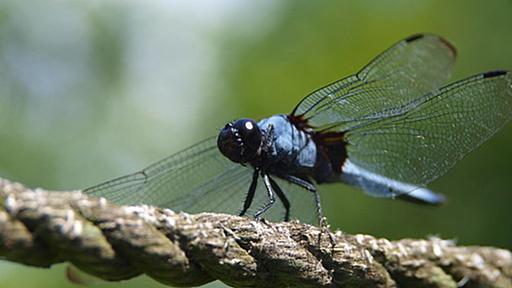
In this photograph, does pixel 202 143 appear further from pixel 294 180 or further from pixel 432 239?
pixel 432 239

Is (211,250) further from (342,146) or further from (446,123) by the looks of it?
(342,146)

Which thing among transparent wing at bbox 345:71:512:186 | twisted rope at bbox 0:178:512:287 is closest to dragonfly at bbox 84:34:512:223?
transparent wing at bbox 345:71:512:186

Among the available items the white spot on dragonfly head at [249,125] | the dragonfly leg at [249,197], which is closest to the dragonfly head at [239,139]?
the white spot on dragonfly head at [249,125]

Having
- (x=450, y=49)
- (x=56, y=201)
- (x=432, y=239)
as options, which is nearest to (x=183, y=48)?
(x=450, y=49)

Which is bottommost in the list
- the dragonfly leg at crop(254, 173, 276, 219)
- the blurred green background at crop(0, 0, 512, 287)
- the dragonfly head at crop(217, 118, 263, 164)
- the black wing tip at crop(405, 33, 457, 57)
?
the blurred green background at crop(0, 0, 512, 287)

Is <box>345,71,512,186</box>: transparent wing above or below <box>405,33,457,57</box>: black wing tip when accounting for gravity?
below

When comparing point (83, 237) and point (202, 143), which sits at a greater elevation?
point (83, 237)

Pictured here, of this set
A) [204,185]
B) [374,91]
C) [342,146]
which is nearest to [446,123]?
[374,91]

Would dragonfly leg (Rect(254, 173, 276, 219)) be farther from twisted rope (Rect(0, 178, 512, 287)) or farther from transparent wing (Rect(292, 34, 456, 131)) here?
twisted rope (Rect(0, 178, 512, 287))
